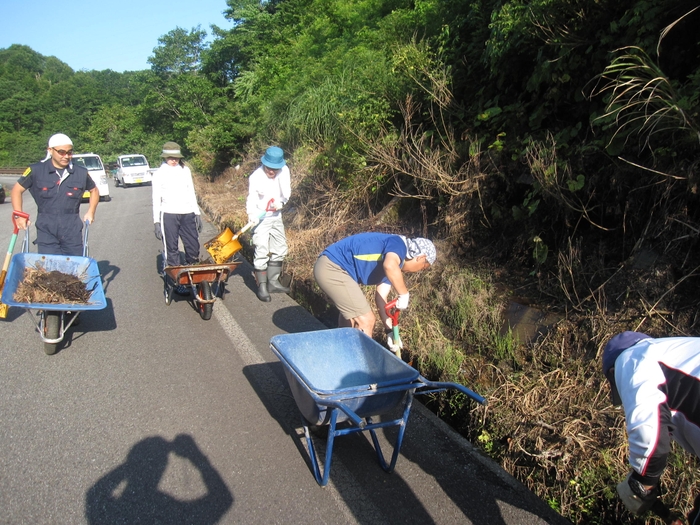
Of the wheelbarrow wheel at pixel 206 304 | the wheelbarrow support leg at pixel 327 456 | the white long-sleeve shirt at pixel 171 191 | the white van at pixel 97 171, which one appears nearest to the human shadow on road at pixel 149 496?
the wheelbarrow support leg at pixel 327 456

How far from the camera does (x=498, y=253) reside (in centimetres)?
600

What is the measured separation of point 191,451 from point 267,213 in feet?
14.2

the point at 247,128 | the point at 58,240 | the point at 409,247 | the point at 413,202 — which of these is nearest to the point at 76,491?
the point at 409,247

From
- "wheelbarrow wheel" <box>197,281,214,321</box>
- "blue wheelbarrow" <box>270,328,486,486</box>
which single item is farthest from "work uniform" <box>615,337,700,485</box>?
"wheelbarrow wheel" <box>197,281,214,321</box>

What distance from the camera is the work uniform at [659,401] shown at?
2.18m

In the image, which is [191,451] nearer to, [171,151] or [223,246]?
[223,246]

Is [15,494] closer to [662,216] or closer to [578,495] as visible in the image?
[578,495]

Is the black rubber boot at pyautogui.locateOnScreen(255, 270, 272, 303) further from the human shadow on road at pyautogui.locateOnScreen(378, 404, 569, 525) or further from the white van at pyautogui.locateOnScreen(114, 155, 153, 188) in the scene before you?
the white van at pyautogui.locateOnScreen(114, 155, 153, 188)

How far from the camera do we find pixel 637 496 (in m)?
2.33

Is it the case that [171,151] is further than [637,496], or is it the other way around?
[171,151]

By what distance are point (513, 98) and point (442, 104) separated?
3.22 ft

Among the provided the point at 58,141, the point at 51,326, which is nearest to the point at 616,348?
the point at 51,326

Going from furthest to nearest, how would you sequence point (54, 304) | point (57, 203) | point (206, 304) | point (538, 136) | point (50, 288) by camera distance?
point (206, 304), point (57, 203), point (538, 136), point (50, 288), point (54, 304)

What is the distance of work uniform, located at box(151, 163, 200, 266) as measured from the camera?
7.22 m
